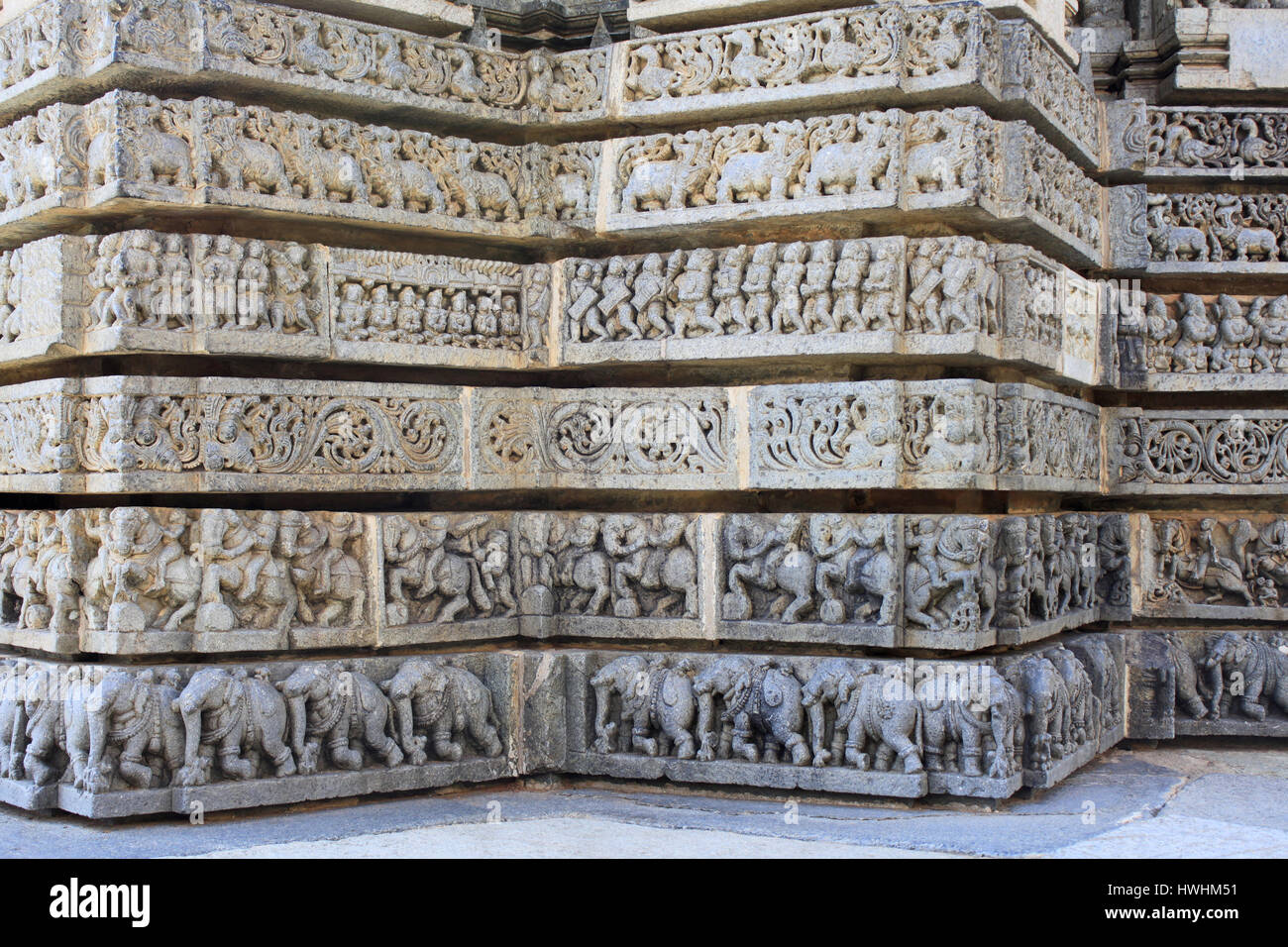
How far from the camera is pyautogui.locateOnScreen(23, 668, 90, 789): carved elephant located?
6.29 m

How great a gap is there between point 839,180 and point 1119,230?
255 cm

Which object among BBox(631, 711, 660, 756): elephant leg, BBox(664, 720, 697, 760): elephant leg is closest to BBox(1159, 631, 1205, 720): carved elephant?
BBox(664, 720, 697, 760): elephant leg

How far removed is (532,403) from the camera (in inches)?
297

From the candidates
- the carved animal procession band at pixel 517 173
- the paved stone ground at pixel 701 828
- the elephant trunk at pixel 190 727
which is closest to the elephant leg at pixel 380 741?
the paved stone ground at pixel 701 828

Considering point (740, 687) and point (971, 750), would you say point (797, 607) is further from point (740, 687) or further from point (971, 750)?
point (971, 750)

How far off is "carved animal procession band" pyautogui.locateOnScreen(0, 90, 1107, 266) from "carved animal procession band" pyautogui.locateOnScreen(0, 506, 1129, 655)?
1.44m

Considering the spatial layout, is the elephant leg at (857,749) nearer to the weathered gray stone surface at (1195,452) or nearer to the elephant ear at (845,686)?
the elephant ear at (845,686)

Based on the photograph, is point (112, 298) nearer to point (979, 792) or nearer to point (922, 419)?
point (922, 419)

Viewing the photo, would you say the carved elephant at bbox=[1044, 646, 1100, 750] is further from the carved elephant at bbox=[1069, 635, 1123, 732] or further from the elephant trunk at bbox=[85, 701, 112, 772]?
the elephant trunk at bbox=[85, 701, 112, 772]

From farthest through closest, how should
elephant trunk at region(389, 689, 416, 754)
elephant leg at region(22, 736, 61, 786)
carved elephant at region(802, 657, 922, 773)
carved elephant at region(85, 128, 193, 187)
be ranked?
elephant trunk at region(389, 689, 416, 754)
carved elephant at region(802, 657, 922, 773)
carved elephant at region(85, 128, 193, 187)
elephant leg at region(22, 736, 61, 786)

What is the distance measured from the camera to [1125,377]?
8.66 metres

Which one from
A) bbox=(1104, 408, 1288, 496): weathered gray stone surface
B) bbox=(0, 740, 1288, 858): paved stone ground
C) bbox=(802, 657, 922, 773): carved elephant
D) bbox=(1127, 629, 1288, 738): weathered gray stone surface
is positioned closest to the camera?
bbox=(0, 740, 1288, 858): paved stone ground

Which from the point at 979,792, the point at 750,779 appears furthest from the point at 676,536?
the point at 979,792

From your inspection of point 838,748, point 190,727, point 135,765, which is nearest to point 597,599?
point 838,748
